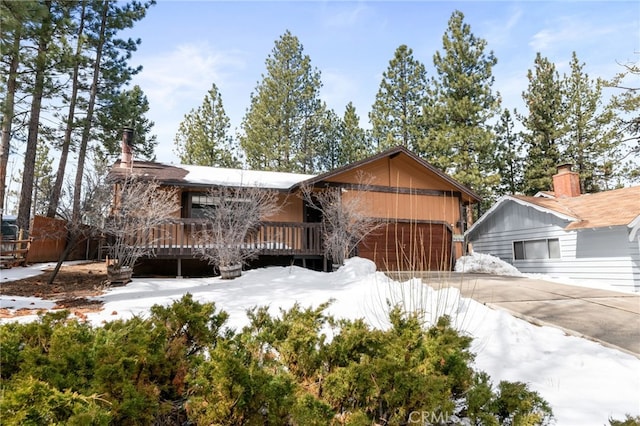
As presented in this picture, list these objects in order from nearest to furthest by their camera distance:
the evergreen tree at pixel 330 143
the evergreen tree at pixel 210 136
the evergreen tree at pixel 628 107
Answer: the evergreen tree at pixel 628 107 → the evergreen tree at pixel 210 136 → the evergreen tree at pixel 330 143

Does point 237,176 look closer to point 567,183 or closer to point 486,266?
point 486,266

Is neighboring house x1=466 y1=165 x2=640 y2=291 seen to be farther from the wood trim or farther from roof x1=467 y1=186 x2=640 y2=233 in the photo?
the wood trim

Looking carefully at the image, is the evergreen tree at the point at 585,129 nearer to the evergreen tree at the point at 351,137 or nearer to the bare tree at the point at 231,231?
the evergreen tree at the point at 351,137

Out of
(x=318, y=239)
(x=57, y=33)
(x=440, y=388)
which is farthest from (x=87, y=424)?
(x=57, y=33)

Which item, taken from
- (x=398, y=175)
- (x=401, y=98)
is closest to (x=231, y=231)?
(x=398, y=175)

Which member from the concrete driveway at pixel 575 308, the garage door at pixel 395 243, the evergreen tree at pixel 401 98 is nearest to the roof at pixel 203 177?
the garage door at pixel 395 243

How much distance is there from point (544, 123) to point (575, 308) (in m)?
22.9

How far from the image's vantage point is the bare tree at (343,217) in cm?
1062

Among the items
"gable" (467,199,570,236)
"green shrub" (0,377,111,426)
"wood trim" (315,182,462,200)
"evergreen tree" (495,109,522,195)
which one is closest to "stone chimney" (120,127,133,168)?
"wood trim" (315,182,462,200)

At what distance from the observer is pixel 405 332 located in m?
2.71

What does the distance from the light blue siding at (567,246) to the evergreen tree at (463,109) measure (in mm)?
7433

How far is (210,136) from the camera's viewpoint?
26578mm

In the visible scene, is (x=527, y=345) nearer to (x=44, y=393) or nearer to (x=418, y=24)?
(x=44, y=393)

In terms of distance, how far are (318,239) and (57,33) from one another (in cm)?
1348
